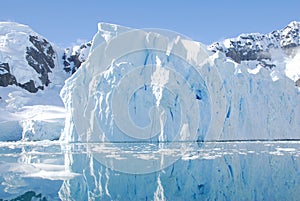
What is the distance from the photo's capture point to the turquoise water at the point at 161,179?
8.70 meters

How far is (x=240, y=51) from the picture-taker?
210 feet

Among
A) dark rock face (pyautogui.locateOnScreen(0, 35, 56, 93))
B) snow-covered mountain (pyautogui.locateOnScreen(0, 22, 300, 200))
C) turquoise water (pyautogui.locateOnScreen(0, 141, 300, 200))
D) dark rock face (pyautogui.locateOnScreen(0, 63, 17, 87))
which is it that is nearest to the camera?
turquoise water (pyautogui.locateOnScreen(0, 141, 300, 200))

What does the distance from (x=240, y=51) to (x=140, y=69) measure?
142ft

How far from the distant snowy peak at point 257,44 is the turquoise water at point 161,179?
154 feet

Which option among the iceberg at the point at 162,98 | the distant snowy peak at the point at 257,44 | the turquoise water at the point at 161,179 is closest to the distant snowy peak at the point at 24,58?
the iceberg at the point at 162,98

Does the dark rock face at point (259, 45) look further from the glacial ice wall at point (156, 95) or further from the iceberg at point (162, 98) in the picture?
the glacial ice wall at point (156, 95)

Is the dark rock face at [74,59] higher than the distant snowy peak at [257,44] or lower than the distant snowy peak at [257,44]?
lower

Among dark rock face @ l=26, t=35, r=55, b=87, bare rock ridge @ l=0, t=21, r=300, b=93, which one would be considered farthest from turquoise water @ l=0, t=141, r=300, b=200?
dark rock face @ l=26, t=35, r=55, b=87

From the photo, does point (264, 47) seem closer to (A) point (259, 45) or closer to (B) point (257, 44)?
(A) point (259, 45)

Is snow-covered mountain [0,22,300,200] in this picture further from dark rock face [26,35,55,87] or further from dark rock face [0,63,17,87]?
dark rock face [26,35,55,87]

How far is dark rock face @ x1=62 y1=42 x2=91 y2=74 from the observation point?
172 feet

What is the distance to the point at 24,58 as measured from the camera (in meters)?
47.8

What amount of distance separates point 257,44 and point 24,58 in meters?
37.9

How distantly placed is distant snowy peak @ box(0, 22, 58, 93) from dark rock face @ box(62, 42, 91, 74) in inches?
60.0
